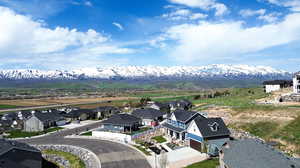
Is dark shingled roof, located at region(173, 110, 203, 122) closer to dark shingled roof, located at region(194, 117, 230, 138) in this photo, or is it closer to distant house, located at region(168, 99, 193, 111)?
dark shingled roof, located at region(194, 117, 230, 138)

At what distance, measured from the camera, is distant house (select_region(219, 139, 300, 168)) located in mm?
27109

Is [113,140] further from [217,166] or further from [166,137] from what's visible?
[217,166]

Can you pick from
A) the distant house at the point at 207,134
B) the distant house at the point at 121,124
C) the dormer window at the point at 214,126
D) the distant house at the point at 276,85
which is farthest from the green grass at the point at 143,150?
the distant house at the point at 276,85

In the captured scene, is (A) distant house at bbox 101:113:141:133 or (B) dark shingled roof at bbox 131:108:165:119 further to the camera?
(B) dark shingled roof at bbox 131:108:165:119

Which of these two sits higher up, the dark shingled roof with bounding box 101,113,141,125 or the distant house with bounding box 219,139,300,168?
the distant house with bounding box 219,139,300,168

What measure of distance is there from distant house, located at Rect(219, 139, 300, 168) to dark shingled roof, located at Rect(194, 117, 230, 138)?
40.8ft

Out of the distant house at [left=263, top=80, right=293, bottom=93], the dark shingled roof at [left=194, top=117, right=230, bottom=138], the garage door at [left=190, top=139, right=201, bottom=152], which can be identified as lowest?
the garage door at [left=190, top=139, right=201, bottom=152]

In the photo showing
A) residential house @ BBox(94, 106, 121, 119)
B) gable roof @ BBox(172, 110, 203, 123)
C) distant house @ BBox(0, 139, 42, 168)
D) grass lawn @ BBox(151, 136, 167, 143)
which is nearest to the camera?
→ distant house @ BBox(0, 139, 42, 168)

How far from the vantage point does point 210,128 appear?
47.3 m

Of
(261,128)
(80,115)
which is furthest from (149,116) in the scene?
(261,128)

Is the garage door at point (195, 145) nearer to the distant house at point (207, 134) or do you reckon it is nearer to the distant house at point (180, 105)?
the distant house at point (207, 134)

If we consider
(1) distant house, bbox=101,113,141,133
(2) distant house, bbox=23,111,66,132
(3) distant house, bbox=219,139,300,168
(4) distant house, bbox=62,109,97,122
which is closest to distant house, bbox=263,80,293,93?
(1) distant house, bbox=101,113,141,133

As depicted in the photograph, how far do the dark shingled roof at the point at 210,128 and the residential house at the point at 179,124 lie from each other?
244 inches

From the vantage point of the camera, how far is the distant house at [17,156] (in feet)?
120
